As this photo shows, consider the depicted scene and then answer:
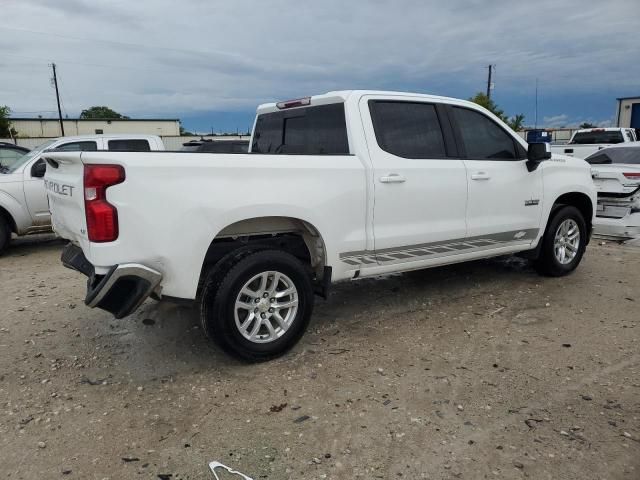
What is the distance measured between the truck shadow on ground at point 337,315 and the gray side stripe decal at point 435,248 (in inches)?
24.2

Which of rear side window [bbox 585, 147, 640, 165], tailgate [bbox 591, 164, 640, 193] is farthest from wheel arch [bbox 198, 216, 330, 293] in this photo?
rear side window [bbox 585, 147, 640, 165]

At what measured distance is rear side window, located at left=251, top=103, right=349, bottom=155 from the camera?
4.22 metres

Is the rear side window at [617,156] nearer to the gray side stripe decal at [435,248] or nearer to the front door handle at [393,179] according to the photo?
the gray side stripe decal at [435,248]

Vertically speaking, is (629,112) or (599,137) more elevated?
(629,112)

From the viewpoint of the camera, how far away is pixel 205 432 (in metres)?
2.92

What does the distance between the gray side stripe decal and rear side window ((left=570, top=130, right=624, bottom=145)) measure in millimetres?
13184

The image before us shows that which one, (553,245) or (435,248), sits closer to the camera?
(435,248)

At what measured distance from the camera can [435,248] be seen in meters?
4.56

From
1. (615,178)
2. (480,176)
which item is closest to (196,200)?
(480,176)

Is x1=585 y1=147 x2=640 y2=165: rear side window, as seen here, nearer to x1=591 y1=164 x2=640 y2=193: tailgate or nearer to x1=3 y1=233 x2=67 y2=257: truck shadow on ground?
x1=591 y1=164 x2=640 y2=193: tailgate

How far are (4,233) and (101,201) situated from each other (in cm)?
570

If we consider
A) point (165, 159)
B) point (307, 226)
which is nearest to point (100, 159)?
point (165, 159)

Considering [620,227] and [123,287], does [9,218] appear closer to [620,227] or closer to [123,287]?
[123,287]

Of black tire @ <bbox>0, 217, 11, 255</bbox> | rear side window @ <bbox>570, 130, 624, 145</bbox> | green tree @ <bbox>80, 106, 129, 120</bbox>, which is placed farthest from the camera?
green tree @ <bbox>80, 106, 129, 120</bbox>
